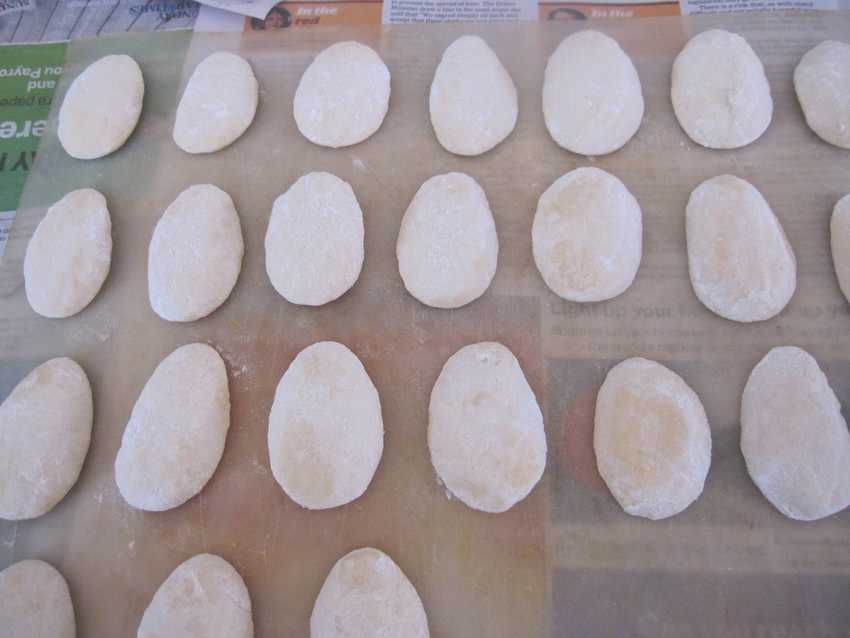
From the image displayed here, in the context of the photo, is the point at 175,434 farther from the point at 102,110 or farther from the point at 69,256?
the point at 102,110

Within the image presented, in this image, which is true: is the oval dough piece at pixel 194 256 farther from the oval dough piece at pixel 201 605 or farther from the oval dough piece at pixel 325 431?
the oval dough piece at pixel 201 605

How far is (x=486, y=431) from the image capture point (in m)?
0.94

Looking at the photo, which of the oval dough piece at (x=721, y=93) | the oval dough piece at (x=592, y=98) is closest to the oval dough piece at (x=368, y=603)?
the oval dough piece at (x=592, y=98)

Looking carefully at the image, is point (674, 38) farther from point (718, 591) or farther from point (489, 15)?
point (718, 591)

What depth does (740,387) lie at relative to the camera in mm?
985

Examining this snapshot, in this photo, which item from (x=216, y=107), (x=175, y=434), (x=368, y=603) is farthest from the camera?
(x=216, y=107)

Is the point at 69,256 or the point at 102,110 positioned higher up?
the point at 102,110

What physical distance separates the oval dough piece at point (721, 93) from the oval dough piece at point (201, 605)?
3.52 ft

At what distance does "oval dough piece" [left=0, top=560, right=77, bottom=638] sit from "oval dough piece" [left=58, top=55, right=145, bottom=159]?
767 mm

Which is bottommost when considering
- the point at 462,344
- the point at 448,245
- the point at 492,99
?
the point at 462,344

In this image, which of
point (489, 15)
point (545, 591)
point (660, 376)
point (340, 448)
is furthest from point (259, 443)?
point (489, 15)

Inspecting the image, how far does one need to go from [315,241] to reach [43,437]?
1.76 feet

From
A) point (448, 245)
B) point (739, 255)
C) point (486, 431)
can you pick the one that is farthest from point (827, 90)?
point (486, 431)

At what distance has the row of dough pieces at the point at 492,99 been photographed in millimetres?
1127
